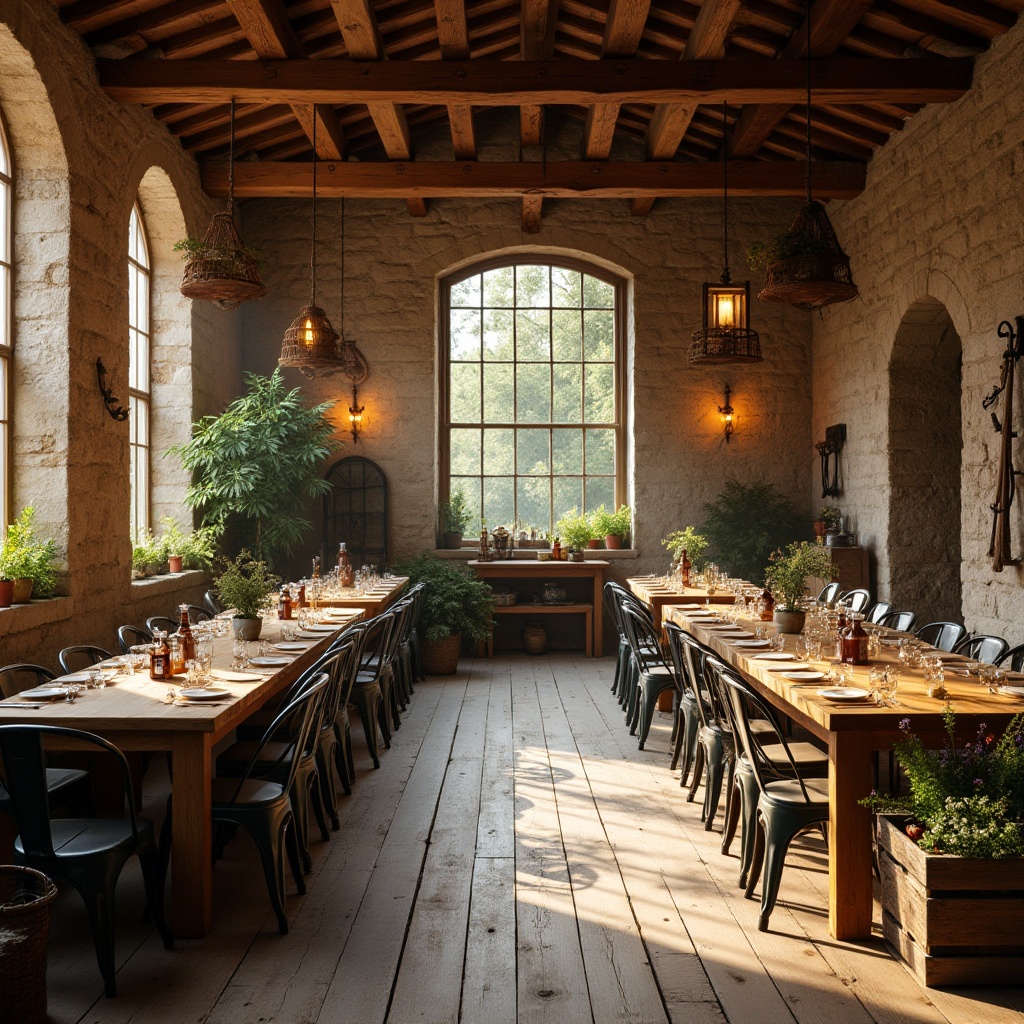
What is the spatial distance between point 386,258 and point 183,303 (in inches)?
93.1

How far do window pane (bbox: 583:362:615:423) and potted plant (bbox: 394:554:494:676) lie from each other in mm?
2395

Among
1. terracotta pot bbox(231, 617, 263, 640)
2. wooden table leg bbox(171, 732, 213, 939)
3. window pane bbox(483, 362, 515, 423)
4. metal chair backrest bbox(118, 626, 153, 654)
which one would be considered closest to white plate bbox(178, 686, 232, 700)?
wooden table leg bbox(171, 732, 213, 939)

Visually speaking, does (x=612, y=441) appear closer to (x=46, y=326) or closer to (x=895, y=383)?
(x=895, y=383)

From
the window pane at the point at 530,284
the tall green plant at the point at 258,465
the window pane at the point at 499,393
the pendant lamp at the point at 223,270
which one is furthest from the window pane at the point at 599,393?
the pendant lamp at the point at 223,270

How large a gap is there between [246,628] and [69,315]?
225 cm

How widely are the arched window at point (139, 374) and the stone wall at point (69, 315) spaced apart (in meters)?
0.99

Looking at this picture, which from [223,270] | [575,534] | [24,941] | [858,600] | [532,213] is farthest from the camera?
[575,534]

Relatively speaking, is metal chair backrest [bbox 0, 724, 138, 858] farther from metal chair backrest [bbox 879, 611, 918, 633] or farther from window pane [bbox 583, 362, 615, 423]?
window pane [bbox 583, 362, 615, 423]

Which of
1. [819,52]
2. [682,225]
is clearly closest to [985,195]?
[819,52]

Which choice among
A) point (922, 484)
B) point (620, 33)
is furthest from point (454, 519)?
point (620, 33)

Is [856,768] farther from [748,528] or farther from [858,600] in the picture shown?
[748,528]

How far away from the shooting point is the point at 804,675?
13.0 feet

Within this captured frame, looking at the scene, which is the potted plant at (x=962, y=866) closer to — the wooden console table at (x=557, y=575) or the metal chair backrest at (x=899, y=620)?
the metal chair backrest at (x=899, y=620)

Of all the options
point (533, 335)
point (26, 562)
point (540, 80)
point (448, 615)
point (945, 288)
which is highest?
point (540, 80)
